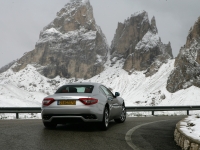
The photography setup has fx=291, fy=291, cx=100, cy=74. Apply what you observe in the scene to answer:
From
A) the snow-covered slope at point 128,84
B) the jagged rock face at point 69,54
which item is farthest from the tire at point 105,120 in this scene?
the jagged rock face at point 69,54

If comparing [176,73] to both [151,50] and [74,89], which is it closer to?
[151,50]

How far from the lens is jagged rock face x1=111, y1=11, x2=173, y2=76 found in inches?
6240

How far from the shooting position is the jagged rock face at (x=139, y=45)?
158 metres

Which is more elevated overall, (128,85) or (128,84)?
(128,84)

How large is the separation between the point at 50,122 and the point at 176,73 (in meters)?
90.2

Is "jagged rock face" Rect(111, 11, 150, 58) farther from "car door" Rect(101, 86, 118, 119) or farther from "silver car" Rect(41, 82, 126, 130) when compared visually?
"silver car" Rect(41, 82, 126, 130)

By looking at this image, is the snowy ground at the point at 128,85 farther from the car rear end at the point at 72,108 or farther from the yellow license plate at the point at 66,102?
the yellow license plate at the point at 66,102

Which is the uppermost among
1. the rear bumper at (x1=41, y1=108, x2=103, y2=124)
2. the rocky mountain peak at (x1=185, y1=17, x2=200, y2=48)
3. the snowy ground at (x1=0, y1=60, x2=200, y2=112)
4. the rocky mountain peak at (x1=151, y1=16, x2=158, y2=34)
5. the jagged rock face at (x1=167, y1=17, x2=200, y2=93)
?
the rocky mountain peak at (x1=151, y1=16, x2=158, y2=34)

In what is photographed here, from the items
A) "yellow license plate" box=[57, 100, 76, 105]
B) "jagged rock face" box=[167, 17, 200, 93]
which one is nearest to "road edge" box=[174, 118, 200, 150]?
"yellow license plate" box=[57, 100, 76, 105]

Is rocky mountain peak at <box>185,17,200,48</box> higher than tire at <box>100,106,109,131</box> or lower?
higher

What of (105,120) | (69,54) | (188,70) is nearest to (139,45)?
(69,54)

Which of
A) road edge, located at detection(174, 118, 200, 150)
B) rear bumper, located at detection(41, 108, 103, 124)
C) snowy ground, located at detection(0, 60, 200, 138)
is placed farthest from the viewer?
snowy ground, located at detection(0, 60, 200, 138)

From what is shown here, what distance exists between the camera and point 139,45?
163 meters

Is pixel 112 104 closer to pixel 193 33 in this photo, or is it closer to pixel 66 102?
pixel 66 102
